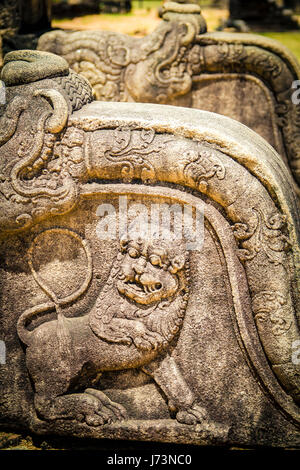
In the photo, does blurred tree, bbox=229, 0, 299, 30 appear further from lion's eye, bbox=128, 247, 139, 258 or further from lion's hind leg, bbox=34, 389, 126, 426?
lion's hind leg, bbox=34, 389, 126, 426

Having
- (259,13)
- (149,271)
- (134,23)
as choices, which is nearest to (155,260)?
(149,271)

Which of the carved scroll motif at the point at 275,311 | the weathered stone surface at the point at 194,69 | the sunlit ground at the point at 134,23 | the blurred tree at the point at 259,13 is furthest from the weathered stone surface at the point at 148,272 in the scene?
the blurred tree at the point at 259,13

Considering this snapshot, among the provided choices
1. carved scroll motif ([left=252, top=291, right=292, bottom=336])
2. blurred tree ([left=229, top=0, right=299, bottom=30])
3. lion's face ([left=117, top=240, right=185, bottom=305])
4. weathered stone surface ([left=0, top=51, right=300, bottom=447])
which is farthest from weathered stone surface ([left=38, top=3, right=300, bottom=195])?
blurred tree ([left=229, top=0, right=299, bottom=30])

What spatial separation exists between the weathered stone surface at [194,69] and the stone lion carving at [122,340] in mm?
1940

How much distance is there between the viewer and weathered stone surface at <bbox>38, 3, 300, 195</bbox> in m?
3.80

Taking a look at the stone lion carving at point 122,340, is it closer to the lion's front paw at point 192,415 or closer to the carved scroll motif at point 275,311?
the lion's front paw at point 192,415

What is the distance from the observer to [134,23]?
1087 centimetres

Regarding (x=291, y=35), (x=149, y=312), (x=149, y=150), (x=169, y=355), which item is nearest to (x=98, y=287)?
(x=149, y=312)

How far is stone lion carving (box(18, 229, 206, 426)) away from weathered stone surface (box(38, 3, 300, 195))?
1.94 m

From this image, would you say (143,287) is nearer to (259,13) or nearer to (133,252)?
(133,252)

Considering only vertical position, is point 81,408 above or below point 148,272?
below

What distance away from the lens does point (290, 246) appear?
2.22m

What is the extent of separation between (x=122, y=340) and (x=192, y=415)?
0.46 metres

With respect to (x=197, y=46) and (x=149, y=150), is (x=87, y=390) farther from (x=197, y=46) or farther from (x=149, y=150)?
(x=197, y=46)
